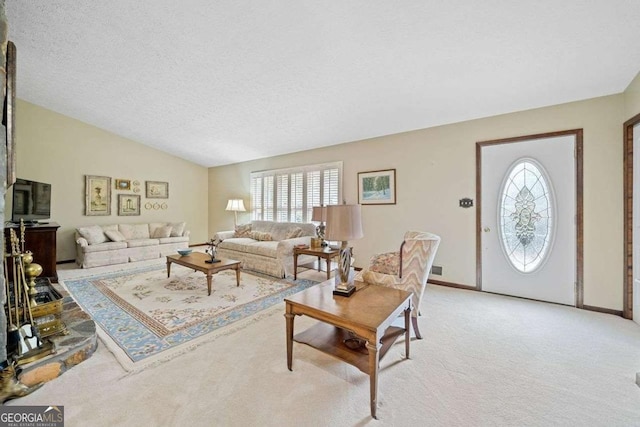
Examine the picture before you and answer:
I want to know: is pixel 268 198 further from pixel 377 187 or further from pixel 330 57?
pixel 330 57

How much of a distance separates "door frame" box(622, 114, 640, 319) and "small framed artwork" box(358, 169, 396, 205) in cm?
262

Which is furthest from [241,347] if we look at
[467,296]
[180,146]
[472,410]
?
[180,146]

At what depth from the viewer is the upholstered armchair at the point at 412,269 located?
7.42ft

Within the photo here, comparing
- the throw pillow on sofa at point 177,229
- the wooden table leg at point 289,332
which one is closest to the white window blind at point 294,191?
the throw pillow on sofa at point 177,229

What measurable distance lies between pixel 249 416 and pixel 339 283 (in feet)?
3.45

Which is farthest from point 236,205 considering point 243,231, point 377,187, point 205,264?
point 377,187

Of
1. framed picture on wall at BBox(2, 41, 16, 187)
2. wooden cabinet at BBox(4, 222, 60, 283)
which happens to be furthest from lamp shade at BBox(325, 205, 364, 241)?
wooden cabinet at BBox(4, 222, 60, 283)

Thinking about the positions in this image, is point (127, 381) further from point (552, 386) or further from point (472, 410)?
point (552, 386)

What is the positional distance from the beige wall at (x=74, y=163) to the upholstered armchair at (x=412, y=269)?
6.69 meters

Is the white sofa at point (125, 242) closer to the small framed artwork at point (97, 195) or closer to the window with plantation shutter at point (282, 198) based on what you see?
the small framed artwork at point (97, 195)

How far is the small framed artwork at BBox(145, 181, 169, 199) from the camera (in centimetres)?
681

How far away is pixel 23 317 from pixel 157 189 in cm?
545

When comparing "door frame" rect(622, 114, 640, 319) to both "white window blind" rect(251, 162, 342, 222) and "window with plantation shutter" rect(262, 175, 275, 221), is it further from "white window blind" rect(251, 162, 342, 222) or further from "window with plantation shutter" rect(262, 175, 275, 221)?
"window with plantation shutter" rect(262, 175, 275, 221)

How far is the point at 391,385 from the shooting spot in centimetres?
178
